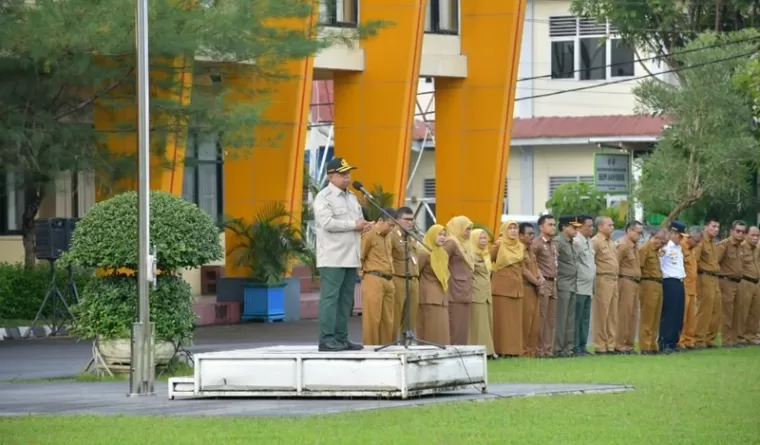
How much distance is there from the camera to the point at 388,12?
121ft

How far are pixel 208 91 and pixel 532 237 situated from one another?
7.61m

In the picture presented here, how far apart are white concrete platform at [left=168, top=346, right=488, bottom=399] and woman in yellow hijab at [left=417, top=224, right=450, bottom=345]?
18.5ft

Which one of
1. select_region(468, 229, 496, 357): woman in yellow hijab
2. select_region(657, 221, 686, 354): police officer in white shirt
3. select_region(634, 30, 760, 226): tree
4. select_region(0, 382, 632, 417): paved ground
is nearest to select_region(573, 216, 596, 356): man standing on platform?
select_region(468, 229, 496, 357): woman in yellow hijab

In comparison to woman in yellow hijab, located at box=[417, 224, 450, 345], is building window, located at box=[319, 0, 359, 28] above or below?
above

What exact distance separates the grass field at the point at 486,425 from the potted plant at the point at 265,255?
16.6 meters

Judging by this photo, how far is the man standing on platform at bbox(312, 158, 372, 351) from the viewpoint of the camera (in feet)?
55.2

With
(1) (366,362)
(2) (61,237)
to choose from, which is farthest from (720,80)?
(1) (366,362)

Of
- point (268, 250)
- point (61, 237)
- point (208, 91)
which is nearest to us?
point (61, 237)

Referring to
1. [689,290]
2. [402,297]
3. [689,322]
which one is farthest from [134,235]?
[689,290]

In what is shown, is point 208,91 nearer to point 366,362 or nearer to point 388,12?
point 388,12

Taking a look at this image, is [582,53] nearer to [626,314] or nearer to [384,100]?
[384,100]

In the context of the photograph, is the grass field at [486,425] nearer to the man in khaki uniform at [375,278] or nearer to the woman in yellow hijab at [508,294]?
the man in khaki uniform at [375,278]

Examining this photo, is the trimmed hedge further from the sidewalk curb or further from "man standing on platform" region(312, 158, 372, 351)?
"man standing on platform" region(312, 158, 372, 351)

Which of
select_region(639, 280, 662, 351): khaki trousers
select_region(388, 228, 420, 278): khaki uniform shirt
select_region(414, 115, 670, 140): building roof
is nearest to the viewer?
select_region(388, 228, 420, 278): khaki uniform shirt
